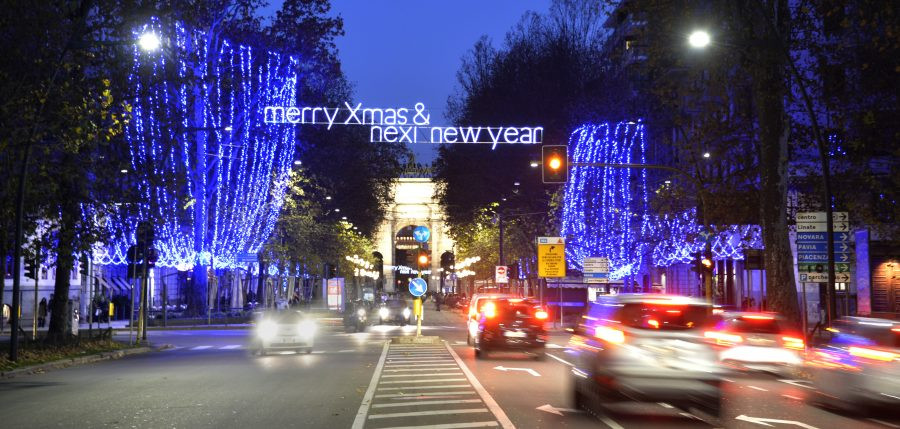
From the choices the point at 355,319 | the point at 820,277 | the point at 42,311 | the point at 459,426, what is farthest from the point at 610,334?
the point at 42,311

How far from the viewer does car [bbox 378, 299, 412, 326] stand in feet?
170

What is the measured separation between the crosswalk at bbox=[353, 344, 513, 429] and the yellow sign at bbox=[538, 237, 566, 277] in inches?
859

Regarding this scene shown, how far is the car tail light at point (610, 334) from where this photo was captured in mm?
12914

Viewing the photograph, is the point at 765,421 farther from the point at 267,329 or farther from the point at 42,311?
the point at 42,311

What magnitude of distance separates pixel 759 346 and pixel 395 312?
32896 millimetres

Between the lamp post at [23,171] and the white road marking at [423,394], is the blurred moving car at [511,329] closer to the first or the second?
the white road marking at [423,394]

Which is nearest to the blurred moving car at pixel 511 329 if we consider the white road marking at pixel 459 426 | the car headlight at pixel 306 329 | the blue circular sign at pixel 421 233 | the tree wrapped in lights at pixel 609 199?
the blue circular sign at pixel 421 233

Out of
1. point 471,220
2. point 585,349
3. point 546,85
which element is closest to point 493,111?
point 546,85

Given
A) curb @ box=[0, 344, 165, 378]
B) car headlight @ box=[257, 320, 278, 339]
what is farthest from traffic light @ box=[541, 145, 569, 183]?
curb @ box=[0, 344, 165, 378]

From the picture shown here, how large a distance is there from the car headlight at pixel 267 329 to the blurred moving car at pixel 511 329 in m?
6.82

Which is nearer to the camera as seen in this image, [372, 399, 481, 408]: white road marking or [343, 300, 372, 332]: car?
[372, 399, 481, 408]: white road marking

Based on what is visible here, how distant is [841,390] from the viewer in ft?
45.6

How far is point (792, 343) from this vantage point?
2116 centimetres

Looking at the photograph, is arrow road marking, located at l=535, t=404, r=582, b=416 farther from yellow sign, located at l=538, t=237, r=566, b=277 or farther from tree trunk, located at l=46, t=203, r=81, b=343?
yellow sign, located at l=538, t=237, r=566, b=277
